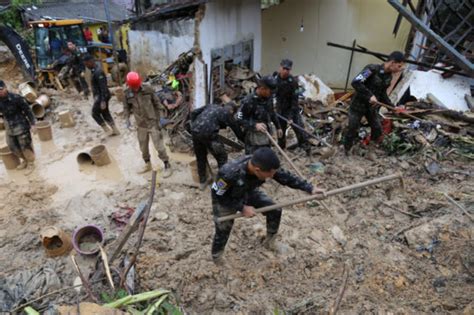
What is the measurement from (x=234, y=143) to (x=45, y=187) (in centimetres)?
339

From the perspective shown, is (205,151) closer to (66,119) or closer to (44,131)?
(44,131)

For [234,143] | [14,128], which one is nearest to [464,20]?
[234,143]

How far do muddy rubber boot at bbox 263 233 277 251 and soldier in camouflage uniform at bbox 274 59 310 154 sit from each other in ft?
8.37

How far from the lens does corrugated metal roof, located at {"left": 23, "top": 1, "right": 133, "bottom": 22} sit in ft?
51.1

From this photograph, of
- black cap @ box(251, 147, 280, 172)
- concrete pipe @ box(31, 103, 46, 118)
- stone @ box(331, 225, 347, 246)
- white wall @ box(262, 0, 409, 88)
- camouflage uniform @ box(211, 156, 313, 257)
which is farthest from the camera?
white wall @ box(262, 0, 409, 88)

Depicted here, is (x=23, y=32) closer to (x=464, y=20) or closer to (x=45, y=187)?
(x=45, y=187)

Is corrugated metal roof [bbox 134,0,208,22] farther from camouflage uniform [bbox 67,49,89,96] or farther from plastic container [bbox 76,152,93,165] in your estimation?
plastic container [bbox 76,152,93,165]

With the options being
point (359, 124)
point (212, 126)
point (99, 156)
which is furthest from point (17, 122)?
point (359, 124)

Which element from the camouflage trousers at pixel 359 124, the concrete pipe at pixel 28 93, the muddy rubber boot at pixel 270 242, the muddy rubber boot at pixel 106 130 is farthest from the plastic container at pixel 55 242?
the concrete pipe at pixel 28 93

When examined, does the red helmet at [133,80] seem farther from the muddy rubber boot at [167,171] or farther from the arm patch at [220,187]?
the arm patch at [220,187]

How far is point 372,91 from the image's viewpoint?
237 inches

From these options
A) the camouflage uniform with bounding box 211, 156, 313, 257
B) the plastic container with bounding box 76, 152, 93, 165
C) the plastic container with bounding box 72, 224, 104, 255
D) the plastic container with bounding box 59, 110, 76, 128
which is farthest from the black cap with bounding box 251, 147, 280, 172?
the plastic container with bounding box 59, 110, 76, 128

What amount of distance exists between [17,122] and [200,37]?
157 inches

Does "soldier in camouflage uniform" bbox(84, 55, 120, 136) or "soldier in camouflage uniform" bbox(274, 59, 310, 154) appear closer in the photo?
"soldier in camouflage uniform" bbox(274, 59, 310, 154)
